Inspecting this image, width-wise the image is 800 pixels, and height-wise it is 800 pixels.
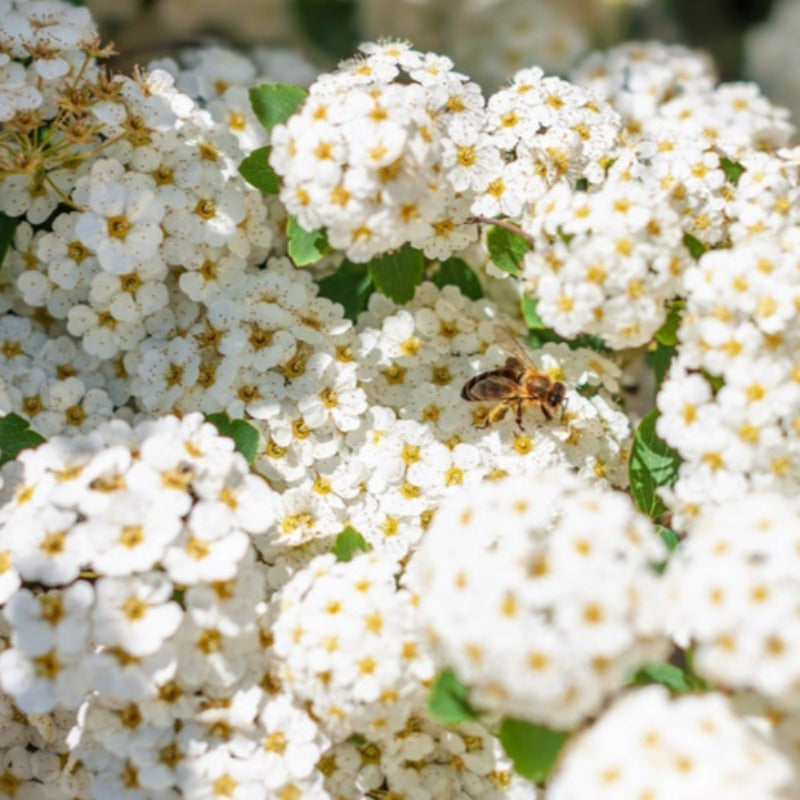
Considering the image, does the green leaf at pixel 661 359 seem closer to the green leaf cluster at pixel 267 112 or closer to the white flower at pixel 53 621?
the green leaf cluster at pixel 267 112

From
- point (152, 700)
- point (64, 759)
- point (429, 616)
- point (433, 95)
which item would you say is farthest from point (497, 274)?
point (64, 759)

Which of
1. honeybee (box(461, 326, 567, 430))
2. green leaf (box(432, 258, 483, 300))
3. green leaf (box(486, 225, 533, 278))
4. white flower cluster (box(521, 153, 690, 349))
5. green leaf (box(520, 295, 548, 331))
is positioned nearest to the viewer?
white flower cluster (box(521, 153, 690, 349))

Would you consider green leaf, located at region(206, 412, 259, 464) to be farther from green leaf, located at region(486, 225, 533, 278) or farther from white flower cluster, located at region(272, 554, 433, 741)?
green leaf, located at region(486, 225, 533, 278)

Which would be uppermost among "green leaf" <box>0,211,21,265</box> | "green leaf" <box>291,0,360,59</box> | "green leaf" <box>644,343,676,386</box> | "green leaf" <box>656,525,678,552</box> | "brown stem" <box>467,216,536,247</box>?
"green leaf" <box>291,0,360,59</box>

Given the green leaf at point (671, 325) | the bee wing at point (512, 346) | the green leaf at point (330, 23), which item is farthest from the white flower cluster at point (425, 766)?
the green leaf at point (330, 23)

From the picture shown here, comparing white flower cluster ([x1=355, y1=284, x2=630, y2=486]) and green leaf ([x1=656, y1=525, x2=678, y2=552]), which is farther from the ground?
white flower cluster ([x1=355, y1=284, x2=630, y2=486])

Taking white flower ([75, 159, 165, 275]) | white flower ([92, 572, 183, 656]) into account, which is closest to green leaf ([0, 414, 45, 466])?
white flower ([75, 159, 165, 275])

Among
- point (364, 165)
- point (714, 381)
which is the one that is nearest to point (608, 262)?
point (714, 381)

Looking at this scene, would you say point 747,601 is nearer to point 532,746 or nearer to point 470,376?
point 532,746
